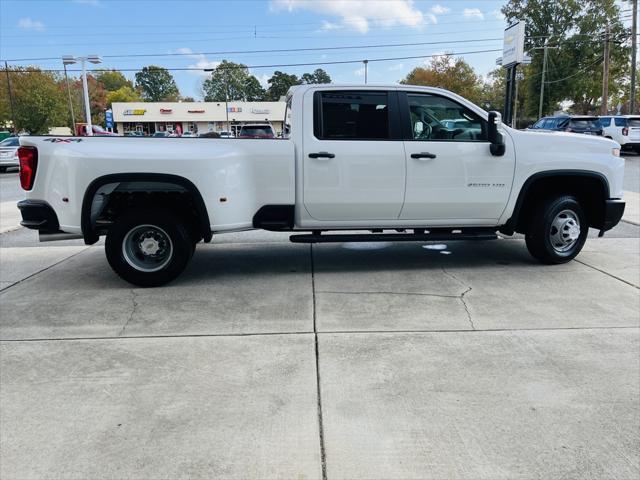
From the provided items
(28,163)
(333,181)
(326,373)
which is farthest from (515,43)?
(326,373)

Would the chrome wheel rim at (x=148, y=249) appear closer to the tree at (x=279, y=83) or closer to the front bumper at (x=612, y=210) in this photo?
the front bumper at (x=612, y=210)

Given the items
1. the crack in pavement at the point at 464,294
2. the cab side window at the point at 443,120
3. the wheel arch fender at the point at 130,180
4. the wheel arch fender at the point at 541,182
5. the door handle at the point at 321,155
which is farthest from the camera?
the wheel arch fender at the point at 541,182

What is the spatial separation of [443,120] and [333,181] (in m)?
→ 1.49

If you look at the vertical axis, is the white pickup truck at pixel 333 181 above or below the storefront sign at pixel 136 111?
below

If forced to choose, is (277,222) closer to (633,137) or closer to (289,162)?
(289,162)

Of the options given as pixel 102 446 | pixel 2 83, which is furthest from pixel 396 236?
pixel 2 83

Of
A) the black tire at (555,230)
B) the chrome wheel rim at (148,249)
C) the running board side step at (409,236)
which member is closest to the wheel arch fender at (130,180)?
the chrome wheel rim at (148,249)

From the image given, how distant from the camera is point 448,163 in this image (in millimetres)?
5859

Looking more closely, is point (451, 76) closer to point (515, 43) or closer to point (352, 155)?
point (515, 43)

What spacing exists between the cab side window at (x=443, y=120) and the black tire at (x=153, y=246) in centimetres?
290

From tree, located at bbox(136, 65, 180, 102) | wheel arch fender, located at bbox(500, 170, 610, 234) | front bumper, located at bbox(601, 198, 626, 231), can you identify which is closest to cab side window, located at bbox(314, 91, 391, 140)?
wheel arch fender, located at bbox(500, 170, 610, 234)

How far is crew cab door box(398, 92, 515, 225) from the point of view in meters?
5.84

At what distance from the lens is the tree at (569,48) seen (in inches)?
2073

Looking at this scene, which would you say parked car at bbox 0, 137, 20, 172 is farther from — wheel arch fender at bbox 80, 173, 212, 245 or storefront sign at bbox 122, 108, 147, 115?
storefront sign at bbox 122, 108, 147, 115
